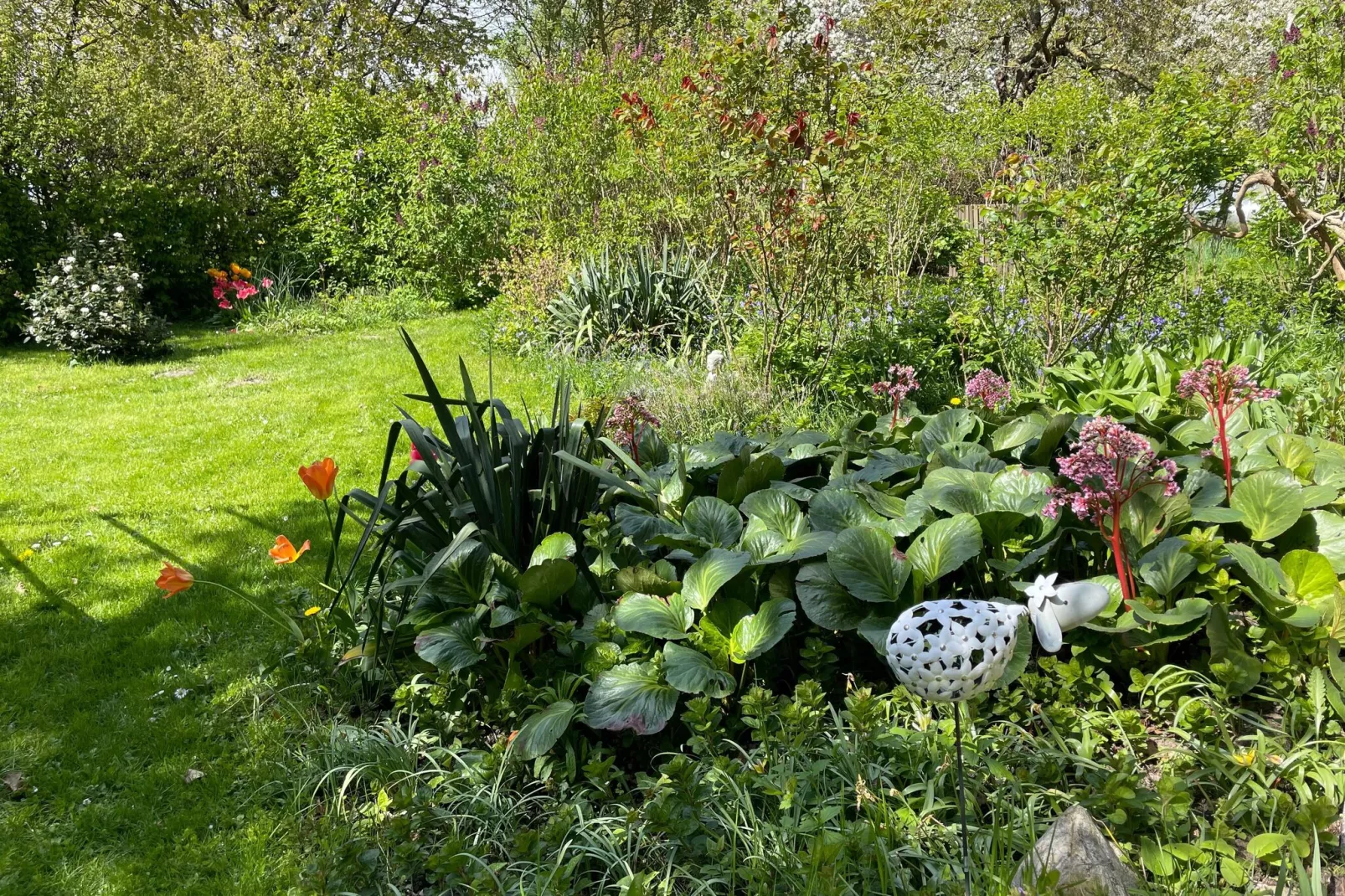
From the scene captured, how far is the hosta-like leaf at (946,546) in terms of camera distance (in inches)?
76.7

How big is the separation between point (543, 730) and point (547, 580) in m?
0.38

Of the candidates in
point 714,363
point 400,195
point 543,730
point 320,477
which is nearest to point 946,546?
point 543,730

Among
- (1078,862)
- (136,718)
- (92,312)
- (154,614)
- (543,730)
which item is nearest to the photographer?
(1078,862)

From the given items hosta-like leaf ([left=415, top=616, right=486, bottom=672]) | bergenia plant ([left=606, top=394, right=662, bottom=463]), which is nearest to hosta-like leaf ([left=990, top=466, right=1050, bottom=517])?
bergenia plant ([left=606, top=394, right=662, bottom=463])

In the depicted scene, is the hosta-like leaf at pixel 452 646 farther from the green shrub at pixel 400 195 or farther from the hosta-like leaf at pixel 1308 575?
the green shrub at pixel 400 195

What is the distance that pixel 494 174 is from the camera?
33.7 ft

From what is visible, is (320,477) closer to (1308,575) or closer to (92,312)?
(1308,575)

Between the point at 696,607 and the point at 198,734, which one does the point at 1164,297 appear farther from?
the point at 198,734

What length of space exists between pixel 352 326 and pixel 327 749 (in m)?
7.86

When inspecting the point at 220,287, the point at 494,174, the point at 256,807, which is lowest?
the point at 256,807

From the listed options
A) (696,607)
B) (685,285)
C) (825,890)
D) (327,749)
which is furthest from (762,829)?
(685,285)

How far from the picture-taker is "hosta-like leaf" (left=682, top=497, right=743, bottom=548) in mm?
2314

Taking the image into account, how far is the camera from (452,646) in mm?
2049

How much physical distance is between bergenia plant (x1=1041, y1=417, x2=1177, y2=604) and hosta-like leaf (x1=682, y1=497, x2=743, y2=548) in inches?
31.6
